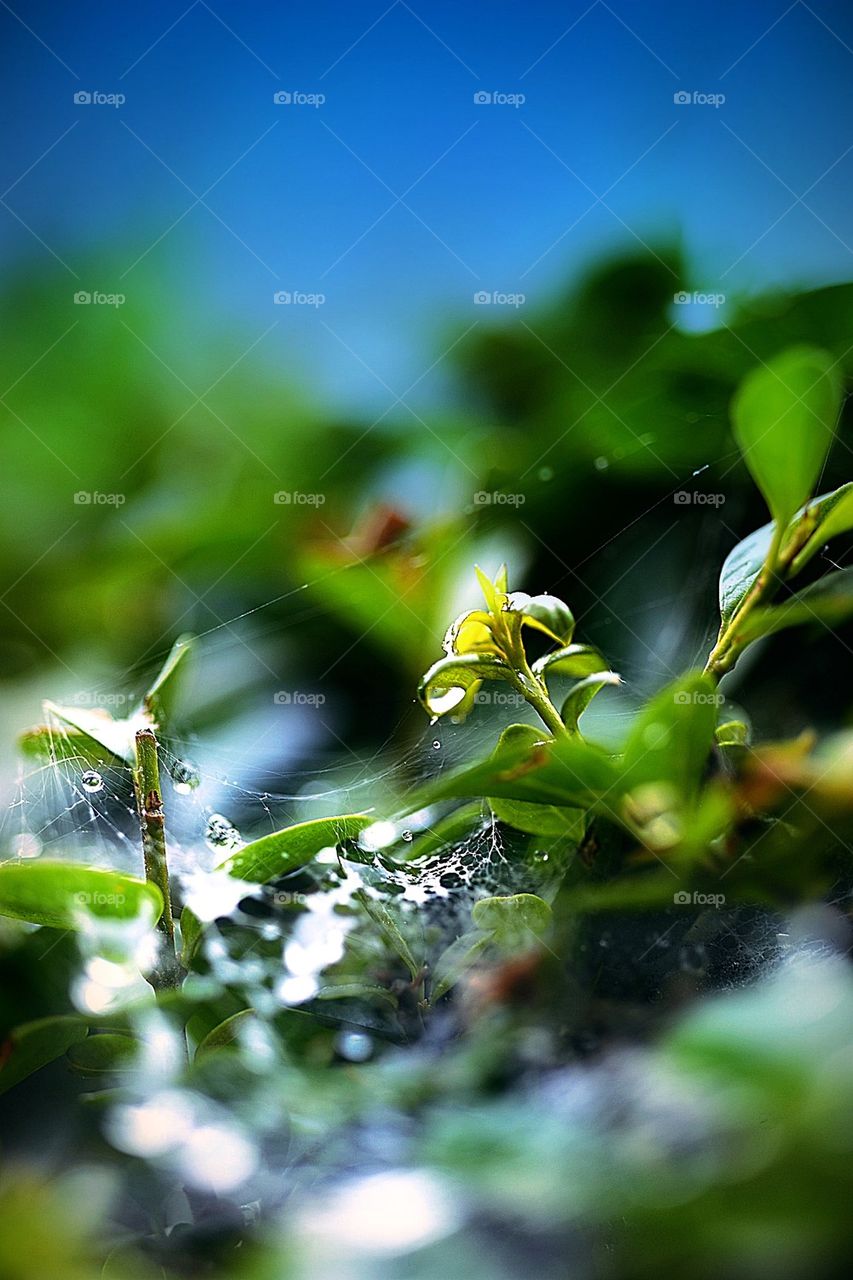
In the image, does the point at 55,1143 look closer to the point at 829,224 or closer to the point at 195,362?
the point at 195,362

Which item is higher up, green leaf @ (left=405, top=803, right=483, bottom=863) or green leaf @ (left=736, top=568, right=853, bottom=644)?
green leaf @ (left=736, top=568, right=853, bottom=644)

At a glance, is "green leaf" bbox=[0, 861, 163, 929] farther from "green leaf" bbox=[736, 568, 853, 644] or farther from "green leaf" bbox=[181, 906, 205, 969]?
"green leaf" bbox=[736, 568, 853, 644]

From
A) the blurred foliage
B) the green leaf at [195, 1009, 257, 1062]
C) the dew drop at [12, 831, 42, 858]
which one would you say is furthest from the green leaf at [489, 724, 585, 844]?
the dew drop at [12, 831, 42, 858]

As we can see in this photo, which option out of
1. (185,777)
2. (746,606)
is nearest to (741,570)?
(746,606)

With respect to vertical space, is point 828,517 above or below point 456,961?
above

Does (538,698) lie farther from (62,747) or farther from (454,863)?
(62,747)

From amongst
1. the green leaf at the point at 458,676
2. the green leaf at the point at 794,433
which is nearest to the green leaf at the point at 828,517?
the green leaf at the point at 794,433

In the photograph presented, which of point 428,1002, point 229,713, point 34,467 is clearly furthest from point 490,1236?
point 34,467
